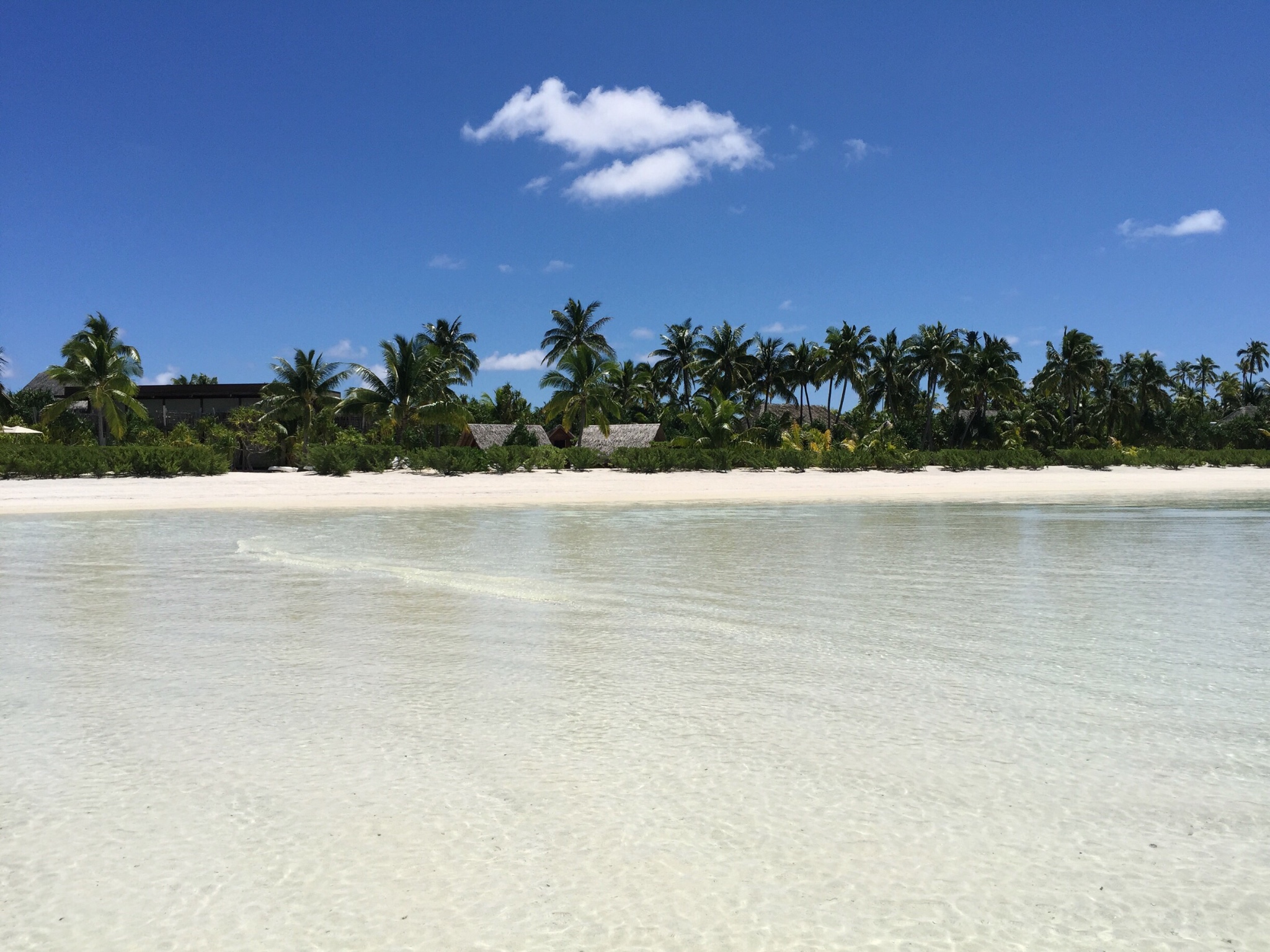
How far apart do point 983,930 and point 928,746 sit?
4.54 feet

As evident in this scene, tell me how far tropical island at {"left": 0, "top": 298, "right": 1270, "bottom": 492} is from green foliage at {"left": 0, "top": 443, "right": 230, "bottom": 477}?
0.05 metres

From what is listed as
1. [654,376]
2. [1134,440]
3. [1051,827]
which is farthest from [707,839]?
[1134,440]

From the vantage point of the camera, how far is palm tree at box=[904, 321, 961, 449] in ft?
177

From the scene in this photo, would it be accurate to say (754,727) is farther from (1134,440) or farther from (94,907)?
(1134,440)

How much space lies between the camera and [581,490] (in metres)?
27.3

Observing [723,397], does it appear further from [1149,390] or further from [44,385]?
[44,385]

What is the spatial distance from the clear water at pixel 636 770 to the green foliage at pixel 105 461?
21412mm

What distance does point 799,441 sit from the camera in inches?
1622

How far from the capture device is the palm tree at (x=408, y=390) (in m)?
36.3

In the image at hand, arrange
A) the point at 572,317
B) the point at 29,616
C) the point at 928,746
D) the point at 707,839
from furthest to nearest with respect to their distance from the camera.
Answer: the point at 572,317, the point at 29,616, the point at 928,746, the point at 707,839

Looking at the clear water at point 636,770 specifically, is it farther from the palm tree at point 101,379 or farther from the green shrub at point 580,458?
the palm tree at point 101,379

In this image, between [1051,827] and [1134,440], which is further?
[1134,440]

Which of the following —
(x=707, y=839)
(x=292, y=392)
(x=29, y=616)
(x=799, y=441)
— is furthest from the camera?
(x=799, y=441)

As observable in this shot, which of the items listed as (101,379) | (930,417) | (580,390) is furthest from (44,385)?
(930,417)
